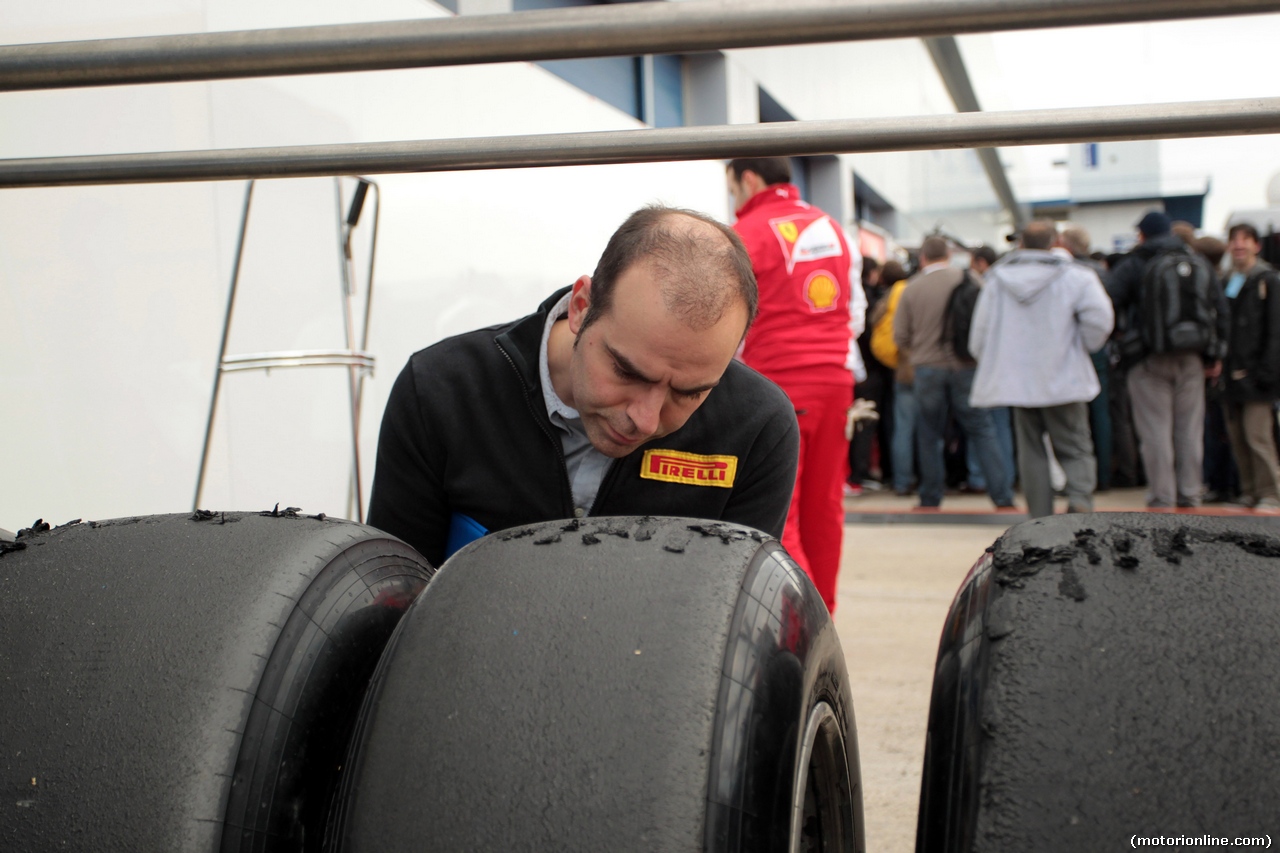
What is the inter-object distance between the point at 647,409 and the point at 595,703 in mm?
690

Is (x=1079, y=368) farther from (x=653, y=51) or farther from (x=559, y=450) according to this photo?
(x=653, y=51)

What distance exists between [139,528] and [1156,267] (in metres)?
6.28

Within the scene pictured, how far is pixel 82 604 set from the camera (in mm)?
788

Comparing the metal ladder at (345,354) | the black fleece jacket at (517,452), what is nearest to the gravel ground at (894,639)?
the black fleece jacket at (517,452)

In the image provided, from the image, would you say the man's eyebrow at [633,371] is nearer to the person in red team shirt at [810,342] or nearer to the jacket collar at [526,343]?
the jacket collar at [526,343]

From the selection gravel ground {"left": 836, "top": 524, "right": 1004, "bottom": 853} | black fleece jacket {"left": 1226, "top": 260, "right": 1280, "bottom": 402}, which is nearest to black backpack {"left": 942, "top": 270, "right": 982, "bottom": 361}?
gravel ground {"left": 836, "top": 524, "right": 1004, "bottom": 853}

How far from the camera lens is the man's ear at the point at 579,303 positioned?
1.54m

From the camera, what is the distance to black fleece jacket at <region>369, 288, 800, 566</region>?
1573 millimetres

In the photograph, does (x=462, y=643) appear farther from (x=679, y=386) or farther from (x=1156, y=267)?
(x=1156, y=267)

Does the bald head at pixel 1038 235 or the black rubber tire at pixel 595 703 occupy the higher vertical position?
the bald head at pixel 1038 235

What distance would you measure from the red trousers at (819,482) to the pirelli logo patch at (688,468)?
204 cm

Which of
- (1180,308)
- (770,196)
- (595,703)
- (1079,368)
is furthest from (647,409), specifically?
(1180,308)

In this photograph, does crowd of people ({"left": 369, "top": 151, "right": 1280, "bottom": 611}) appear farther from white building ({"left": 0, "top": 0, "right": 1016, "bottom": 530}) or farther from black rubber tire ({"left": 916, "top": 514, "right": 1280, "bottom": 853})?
white building ({"left": 0, "top": 0, "right": 1016, "bottom": 530})

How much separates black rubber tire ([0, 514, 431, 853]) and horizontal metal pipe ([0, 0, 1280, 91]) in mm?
413
